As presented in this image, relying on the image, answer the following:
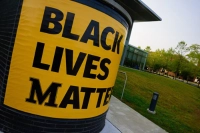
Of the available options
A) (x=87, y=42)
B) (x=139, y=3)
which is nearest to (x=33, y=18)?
(x=87, y=42)

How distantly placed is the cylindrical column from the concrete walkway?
229cm

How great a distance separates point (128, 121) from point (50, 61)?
414 centimetres

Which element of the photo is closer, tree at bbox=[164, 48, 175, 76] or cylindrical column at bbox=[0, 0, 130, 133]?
cylindrical column at bbox=[0, 0, 130, 133]

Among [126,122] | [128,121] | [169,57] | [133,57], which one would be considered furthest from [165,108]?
[169,57]

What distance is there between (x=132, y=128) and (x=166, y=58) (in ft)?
201

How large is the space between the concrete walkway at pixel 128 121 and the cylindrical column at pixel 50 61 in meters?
2.29

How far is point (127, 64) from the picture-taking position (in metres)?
40.3

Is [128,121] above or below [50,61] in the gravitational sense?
below

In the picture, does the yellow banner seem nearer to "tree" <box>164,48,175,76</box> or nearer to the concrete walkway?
the concrete walkway

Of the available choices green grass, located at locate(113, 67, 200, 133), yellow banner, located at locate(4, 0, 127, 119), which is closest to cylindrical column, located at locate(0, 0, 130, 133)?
yellow banner, located at locate(4, 0, 127, 119)

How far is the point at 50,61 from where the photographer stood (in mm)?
3264

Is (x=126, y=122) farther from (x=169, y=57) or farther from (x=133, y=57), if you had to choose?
(x=169, y=57)

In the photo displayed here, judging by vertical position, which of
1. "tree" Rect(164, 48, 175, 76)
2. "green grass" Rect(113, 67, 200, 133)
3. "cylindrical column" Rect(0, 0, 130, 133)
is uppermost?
"tree" Rect(164, 48, 175, 76)

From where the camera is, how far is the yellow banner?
10.6 feet
